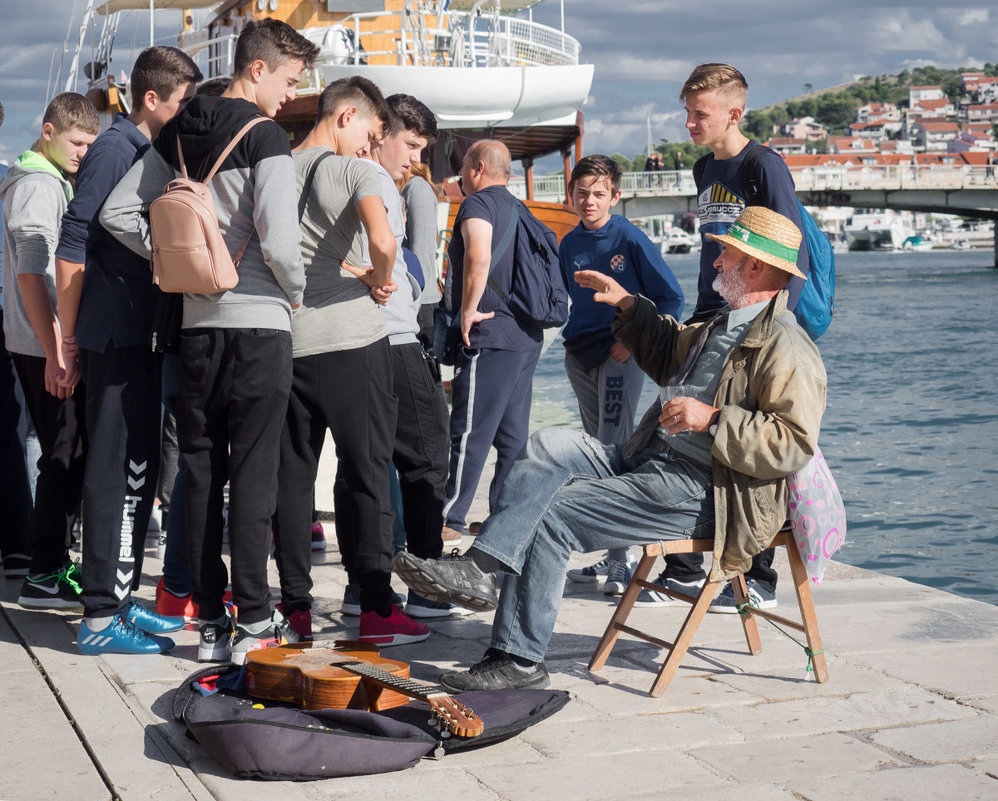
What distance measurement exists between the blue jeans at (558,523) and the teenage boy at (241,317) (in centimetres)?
75

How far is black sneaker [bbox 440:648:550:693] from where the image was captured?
360 centimetres

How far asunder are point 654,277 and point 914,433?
12.6m

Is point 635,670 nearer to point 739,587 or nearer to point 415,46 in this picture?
point 739,587

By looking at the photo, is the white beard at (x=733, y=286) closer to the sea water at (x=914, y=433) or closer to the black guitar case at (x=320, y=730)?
the black guitar case at (x=320, y=730)

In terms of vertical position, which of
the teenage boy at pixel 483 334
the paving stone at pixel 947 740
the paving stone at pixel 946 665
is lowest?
the paving stone at pixel 946 665

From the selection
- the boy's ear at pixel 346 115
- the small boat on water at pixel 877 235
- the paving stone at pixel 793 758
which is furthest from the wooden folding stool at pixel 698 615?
the small boat on water at pixel 877 235

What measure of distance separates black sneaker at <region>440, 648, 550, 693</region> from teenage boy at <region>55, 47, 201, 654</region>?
1126 millimetres

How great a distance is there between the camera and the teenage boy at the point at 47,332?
14.8 ft

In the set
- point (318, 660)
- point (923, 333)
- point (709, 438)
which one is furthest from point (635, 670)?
point (923, 333)

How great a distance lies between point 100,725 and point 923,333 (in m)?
32.6

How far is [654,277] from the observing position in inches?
208

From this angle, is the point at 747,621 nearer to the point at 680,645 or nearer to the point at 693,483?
the point at 680,645

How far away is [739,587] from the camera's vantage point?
4.11 metres

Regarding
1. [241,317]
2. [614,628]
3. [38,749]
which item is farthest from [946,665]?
[38,749]
